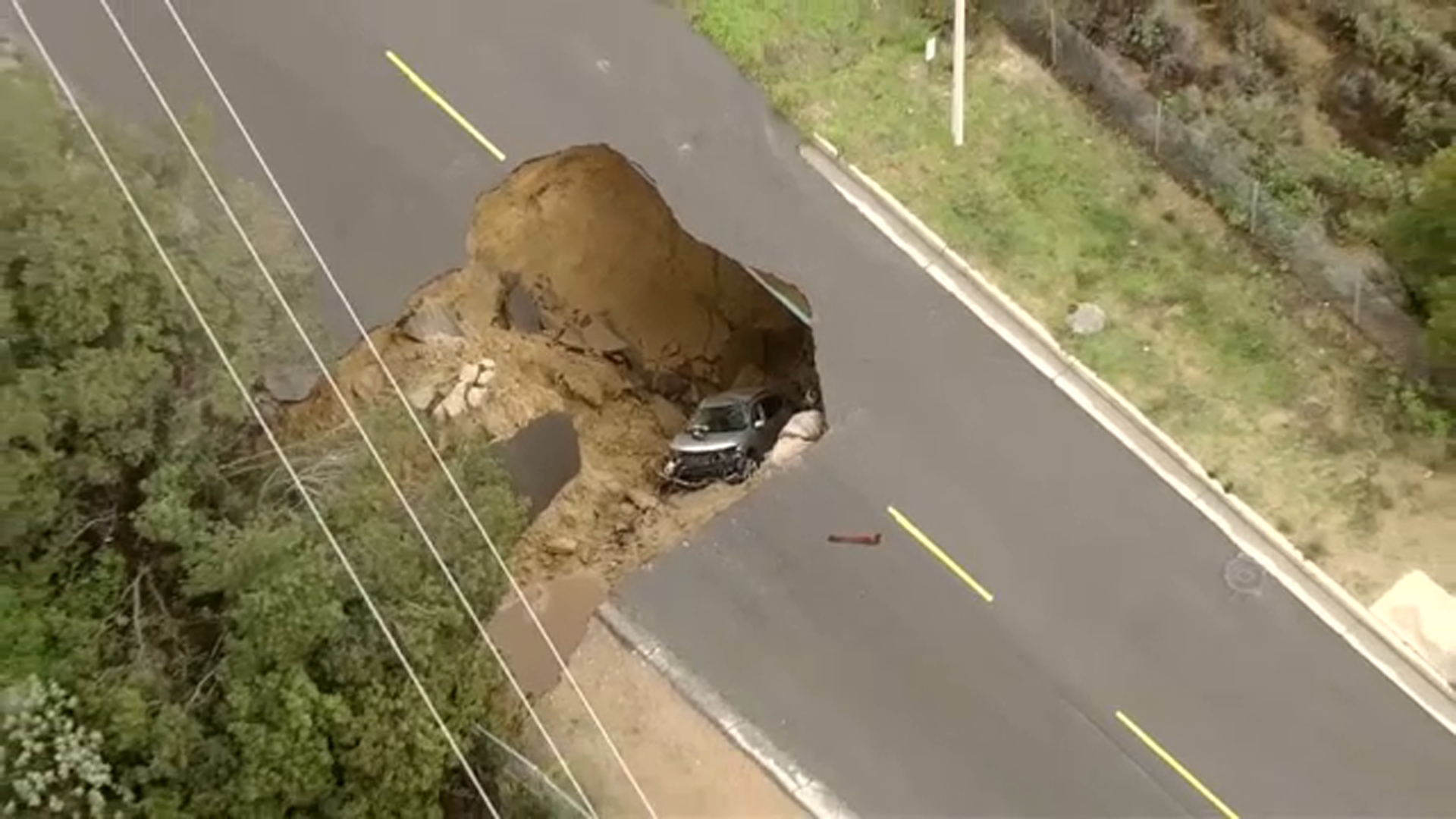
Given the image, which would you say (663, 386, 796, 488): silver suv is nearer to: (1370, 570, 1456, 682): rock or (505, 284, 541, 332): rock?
(505, 284, 541, 332): rock

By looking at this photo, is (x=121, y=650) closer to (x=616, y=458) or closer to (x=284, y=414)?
(x=284, y=414)

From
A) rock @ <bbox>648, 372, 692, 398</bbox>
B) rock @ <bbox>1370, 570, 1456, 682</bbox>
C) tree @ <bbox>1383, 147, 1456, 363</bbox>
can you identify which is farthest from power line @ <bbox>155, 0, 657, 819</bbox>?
tree @ <bbox>1383, 147, 1456, 363</bbox>

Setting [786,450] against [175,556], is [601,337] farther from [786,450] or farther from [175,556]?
[175,556]

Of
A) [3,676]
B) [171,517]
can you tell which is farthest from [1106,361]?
[3,676]

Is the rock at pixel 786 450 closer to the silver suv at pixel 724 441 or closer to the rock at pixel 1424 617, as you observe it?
the silver suv at pixel 724 441

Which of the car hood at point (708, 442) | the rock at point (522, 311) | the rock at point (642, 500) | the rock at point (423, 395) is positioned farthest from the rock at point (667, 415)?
the rock at point (423, 395)

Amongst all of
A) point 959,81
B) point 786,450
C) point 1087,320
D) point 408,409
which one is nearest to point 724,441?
point 786,450
